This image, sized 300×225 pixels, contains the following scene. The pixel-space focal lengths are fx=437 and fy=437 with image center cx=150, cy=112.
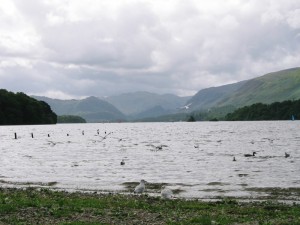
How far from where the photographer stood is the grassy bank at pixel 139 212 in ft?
72.2

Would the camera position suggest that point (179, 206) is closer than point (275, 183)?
Yes

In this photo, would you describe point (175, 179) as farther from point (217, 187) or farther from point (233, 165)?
point (233, 165)

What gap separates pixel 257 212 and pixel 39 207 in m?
12.9

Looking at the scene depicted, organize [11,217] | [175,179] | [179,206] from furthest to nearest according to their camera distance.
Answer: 1. [175,179]
2. [179,206]
3. [11,217]

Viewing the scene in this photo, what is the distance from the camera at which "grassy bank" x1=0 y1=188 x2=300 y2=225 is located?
72.2 ft

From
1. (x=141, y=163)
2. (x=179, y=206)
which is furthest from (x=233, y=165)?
(x=179, y=206)

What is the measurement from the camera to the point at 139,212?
24828mm

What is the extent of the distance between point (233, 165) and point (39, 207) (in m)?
42.5

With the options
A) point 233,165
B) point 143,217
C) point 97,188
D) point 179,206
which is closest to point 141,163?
point 233,165

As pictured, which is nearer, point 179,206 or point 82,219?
point 82,219

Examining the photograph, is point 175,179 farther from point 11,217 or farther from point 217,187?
point 11,217

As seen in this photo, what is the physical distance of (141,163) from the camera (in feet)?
221

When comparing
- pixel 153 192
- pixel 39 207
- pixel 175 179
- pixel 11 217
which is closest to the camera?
pixel 11 217

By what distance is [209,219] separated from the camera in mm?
22531
